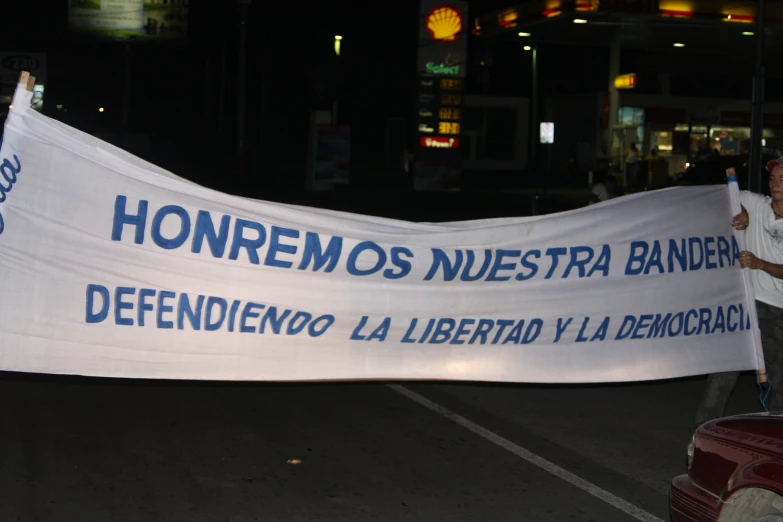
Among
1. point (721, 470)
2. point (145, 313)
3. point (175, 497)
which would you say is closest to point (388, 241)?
point (145, 313)

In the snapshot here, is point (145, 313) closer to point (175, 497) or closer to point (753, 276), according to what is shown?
point (175, 497)

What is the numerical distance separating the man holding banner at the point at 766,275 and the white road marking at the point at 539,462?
121 centimetres

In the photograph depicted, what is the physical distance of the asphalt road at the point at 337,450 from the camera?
579 centimetres

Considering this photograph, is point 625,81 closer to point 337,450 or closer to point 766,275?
point 766,275

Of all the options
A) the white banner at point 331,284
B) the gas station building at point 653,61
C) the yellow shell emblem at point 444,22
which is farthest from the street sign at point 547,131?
the white banner at point 331,284

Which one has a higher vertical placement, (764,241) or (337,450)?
(764,241)

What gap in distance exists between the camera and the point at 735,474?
4395 millimetres

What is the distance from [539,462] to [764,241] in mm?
2162

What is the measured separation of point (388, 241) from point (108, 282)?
1714mm

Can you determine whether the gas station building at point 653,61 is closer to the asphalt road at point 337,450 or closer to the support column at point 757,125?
the support column at point 757,125

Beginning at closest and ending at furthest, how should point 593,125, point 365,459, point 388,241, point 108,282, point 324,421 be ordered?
point 108,282 → point 388,241 → point 365,459 → point 324,421 → point 593,125

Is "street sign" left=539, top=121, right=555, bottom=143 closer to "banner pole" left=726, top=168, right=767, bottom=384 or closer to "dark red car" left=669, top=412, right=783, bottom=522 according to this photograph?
"banner pole" left=726, top=168, right=767, bottom=384

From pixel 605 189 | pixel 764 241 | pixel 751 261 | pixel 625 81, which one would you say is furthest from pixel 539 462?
pixel 625 81

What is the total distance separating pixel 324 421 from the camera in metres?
7.74
